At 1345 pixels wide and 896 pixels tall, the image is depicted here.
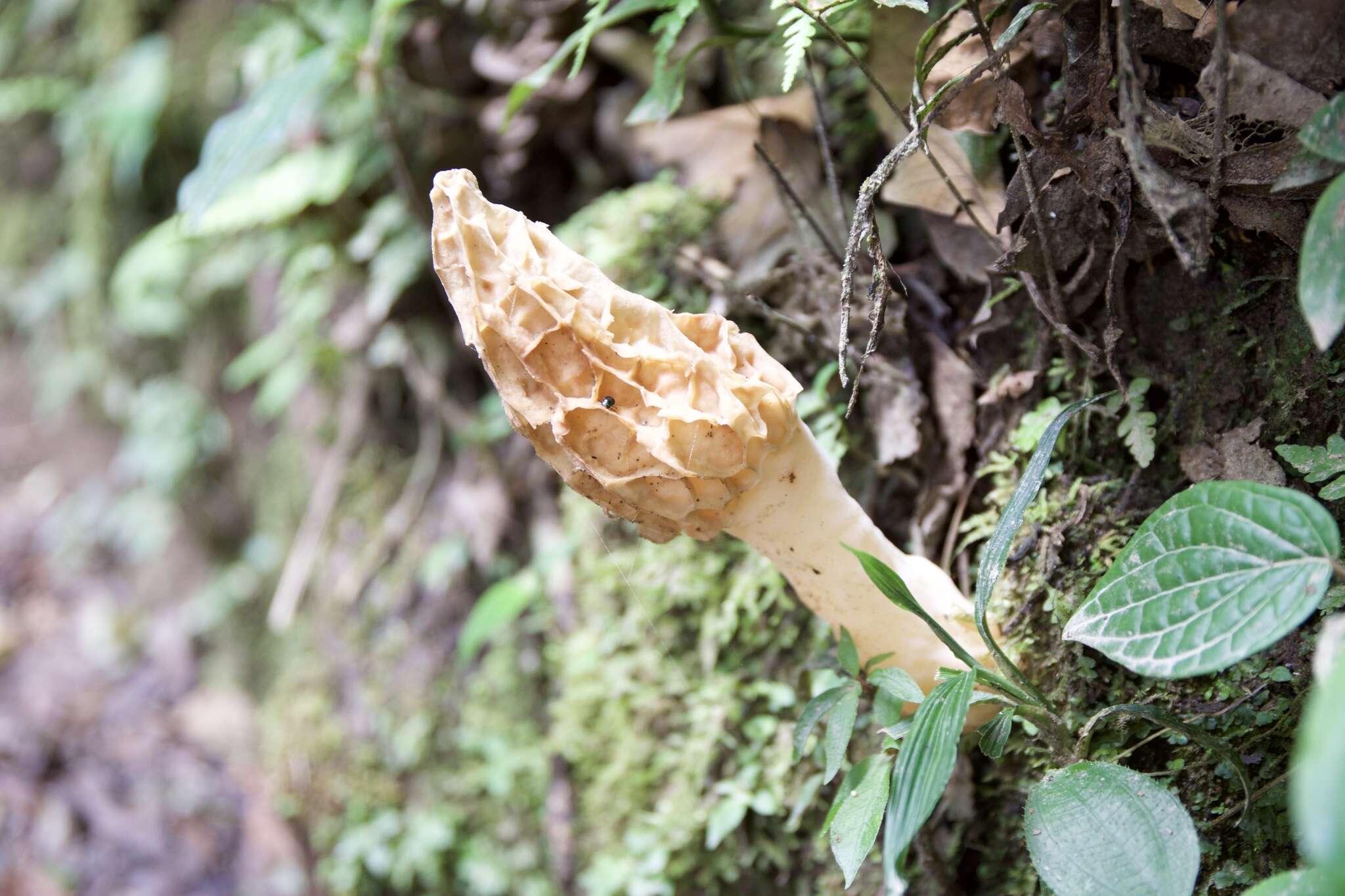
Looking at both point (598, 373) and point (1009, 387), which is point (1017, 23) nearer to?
point (1009, 387)

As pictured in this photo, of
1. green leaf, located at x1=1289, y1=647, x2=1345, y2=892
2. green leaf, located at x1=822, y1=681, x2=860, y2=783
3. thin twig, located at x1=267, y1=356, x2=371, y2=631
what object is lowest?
thin twig, located at x1=267, y1=356, x2=371, y2=631

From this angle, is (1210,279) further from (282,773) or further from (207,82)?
(207,82)

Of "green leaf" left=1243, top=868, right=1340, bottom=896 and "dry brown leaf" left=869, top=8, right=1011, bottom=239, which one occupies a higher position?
"dry brown leaf" left=869, top=8, right=1011, bottom=239

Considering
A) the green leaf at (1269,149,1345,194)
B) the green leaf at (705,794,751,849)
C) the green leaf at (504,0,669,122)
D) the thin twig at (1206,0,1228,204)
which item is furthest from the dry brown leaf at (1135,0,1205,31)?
the green leaf at (705,794,751,849)

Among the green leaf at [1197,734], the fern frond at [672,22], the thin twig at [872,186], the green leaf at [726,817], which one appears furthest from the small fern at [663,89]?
the green leaf at [726,817]

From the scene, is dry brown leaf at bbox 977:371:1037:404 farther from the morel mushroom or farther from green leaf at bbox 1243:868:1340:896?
green leaf at bbox 1243:868:1340:896

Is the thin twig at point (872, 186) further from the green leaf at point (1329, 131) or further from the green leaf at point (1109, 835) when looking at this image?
the green leaf at point (1109, 835)

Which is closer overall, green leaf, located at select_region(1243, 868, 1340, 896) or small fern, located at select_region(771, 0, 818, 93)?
green leaf, located at select_region(1243, 868, 1340, 896)
